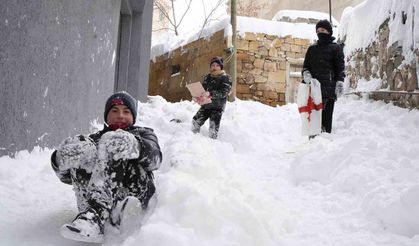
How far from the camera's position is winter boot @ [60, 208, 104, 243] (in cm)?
177

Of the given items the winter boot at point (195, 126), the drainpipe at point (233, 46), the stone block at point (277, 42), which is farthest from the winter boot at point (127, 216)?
the stone block at point (277, 42)

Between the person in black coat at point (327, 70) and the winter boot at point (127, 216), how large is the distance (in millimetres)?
3885

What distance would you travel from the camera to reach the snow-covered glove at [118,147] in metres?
2.01

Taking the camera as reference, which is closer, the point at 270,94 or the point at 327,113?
the point at 327,113

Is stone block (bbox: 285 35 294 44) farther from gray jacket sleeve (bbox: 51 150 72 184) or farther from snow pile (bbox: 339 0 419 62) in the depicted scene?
gray jacket sleeve (bbox: 51 150 72 184)

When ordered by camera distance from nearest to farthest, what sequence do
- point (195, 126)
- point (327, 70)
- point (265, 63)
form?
1. point (327, 70)
2. point (195, 126)
3. point (265, 63)

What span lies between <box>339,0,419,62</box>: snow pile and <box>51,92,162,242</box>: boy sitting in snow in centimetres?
477

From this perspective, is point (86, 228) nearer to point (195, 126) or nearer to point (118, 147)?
point (118, 147)

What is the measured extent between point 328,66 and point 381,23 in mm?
2388

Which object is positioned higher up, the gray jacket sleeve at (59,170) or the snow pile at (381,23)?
the snow pile at (381,23)

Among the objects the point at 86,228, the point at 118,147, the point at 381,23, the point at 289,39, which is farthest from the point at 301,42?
the point at 86,228

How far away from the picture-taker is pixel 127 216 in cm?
200

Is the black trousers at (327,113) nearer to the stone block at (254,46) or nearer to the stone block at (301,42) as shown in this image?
the stone block at (254,46)

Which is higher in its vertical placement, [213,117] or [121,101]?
[121,101]
